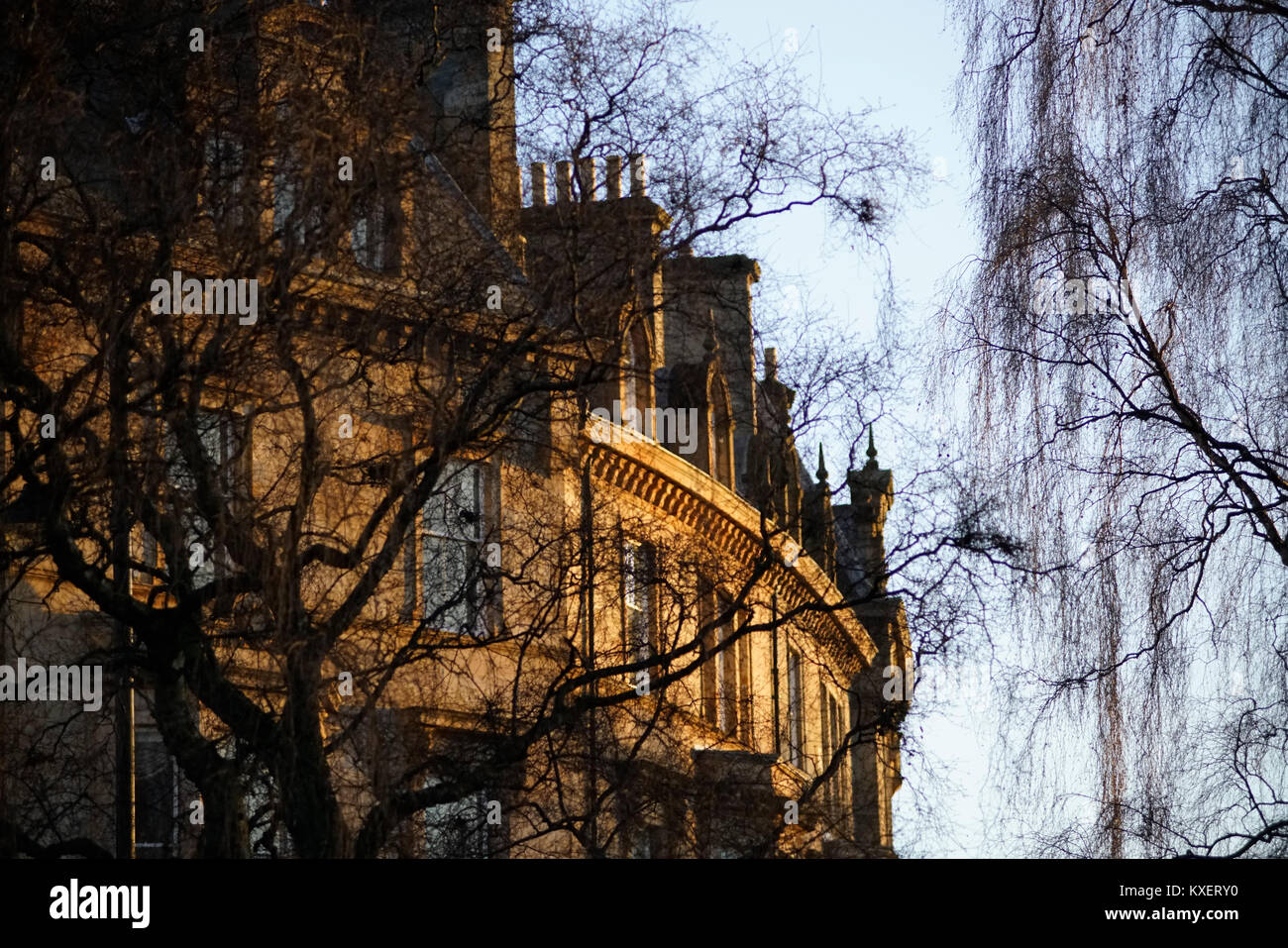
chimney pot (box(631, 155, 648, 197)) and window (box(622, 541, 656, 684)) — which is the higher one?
chimney pot (box(631, 155, 648, 197))

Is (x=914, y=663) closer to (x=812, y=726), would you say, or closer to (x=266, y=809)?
(x=266, y=809)

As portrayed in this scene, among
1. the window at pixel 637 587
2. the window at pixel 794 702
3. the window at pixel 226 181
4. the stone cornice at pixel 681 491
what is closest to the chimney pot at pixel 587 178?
the window at pixel 226 181

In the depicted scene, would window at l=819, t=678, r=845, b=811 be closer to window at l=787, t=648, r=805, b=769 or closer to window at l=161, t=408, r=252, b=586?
window at l=787, t=648, r=805, b=769

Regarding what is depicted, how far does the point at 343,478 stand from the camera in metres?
22.5

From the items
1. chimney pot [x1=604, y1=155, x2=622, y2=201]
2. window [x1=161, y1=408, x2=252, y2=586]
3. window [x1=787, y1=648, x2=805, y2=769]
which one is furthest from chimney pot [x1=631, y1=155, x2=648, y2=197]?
window [x1=787, y1=648, x2=805, y2=769]

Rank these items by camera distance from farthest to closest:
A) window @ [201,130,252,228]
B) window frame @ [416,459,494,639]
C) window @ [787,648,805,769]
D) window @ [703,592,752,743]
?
window @ [787,648,805,769], window @ [703,592,752,743], window frame @ [416,459,494,639], window @ [201,130,252,228]

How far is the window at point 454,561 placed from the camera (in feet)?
77.7

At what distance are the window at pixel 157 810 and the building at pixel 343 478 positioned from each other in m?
0.05

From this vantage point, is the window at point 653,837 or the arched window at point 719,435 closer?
the window at point 653,837

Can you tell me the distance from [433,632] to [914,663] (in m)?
6.19

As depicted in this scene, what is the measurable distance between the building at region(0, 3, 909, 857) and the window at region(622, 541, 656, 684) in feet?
0.30

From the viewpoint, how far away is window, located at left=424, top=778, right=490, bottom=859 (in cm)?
2364

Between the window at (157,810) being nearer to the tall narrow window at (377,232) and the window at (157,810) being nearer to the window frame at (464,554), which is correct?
the window frame at (464,554)
